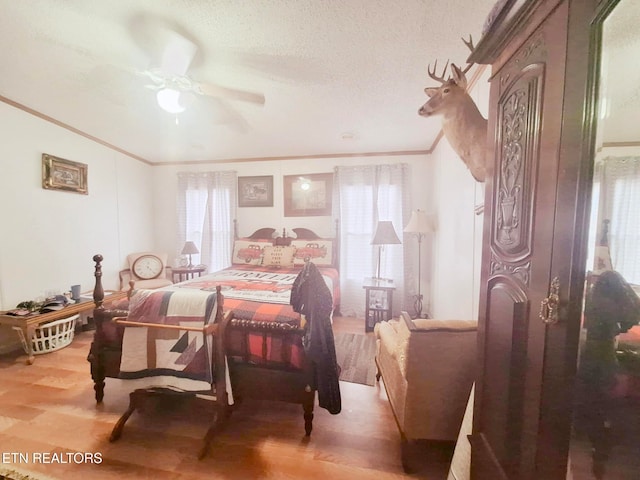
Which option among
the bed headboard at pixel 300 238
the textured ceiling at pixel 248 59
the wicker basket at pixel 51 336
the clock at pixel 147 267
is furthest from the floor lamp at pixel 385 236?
the wicker basket at pixel 51 336

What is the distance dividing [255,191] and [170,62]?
8.53 ft

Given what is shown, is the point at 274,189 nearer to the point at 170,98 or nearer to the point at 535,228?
the point at 170,98

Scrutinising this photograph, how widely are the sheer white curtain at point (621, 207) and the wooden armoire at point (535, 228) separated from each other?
25mm

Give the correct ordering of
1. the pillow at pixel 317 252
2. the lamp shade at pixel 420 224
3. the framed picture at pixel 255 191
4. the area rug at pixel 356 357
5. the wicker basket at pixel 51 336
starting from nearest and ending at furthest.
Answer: the area rug at pixel 356 357
the wicker basket at pixel 51 336
the lamp shade at pixel 420 224
the pillow at pixel 317 252
the framed picture at pixel 255 191

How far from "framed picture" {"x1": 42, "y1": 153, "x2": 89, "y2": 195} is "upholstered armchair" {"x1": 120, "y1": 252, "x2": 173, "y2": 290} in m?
1.16

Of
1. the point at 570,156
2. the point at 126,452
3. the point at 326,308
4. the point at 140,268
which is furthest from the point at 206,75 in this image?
the point at 140,268

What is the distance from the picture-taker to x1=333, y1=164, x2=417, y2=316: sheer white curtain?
3770 mm

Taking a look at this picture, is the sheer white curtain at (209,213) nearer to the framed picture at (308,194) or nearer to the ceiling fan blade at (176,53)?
the framed picture at (308,194)

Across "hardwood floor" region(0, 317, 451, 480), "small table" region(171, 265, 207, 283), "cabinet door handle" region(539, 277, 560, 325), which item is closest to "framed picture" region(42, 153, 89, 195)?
"small table" region(171, 265, 207, 283)

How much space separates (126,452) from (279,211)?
10.8 feet

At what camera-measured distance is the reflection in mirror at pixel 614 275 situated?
0.51 m

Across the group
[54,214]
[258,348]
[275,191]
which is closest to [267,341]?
[258,348]

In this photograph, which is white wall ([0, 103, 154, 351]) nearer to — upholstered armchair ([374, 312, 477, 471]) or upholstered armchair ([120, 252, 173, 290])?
upholstered armchair ([120, 252, 173, 290])

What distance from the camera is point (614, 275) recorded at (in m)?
0.54
